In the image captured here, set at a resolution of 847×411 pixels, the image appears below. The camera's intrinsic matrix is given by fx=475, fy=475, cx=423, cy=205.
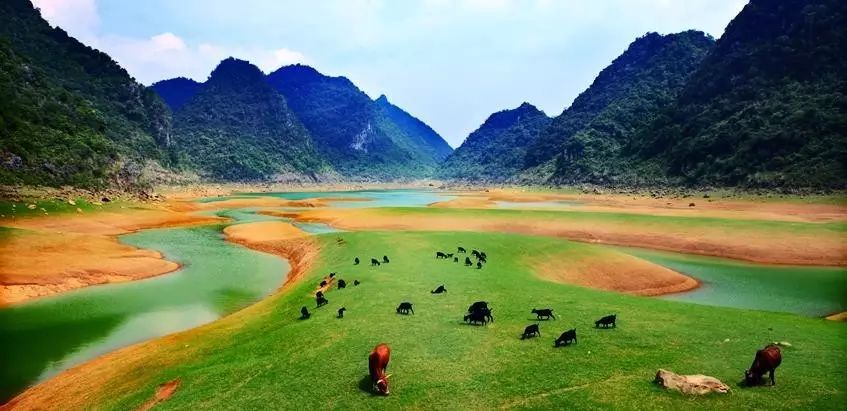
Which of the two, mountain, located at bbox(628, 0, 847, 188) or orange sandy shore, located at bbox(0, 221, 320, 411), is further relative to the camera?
mountain, located at bbox(628, 0, 847, 188)

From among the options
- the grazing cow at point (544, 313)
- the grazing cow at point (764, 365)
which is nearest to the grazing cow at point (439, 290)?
the grazing cow at point (544, 313)

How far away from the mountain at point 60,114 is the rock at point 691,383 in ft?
326

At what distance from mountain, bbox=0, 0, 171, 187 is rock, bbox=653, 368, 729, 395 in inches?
3916

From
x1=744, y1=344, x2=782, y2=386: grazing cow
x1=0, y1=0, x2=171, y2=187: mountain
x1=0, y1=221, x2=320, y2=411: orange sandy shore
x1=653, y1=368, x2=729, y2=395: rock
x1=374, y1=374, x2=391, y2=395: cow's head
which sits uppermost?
x1=0, y1=0, x2=171, y2=187: mountain

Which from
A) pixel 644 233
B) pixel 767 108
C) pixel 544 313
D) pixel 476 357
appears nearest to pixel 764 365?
pixel 476 357

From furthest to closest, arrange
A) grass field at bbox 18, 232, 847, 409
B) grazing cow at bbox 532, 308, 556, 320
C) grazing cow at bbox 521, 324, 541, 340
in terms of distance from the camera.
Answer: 1. grazing cow at bbox 532, 308, 556, 320
2. grazing cow at bbox 521, 324, 541, 340
3. grass field at bbox 18, 232, 847, 409

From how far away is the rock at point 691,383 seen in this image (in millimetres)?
14219

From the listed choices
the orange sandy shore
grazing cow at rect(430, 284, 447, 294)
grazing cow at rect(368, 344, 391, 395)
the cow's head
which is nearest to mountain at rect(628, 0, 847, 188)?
grazing cow at rect(430, 284, 447, 294)

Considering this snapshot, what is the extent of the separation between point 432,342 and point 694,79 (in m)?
206

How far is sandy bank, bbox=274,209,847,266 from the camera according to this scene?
168 feet

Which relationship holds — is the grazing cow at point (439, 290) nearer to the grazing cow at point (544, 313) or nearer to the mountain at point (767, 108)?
the grazing cow at point (544, 313)

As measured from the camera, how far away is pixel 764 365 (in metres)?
14.5

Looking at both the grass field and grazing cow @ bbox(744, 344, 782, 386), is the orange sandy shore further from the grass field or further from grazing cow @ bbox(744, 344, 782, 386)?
grazing cow @ bbox(744, 344, 782, 386)

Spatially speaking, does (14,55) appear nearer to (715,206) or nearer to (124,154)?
(124,154)
